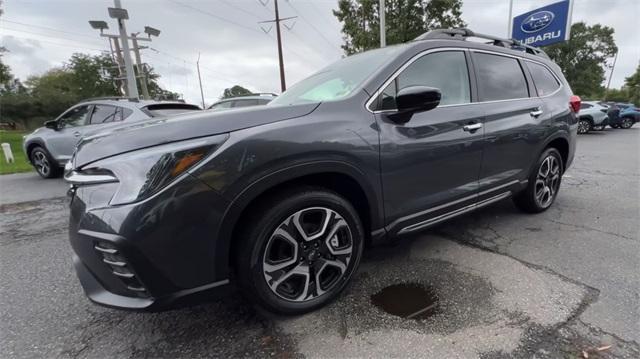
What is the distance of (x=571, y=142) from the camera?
3941 mm

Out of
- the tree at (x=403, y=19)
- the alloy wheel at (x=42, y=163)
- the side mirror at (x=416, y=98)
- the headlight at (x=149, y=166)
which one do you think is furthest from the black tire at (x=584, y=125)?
the alloy wheel at (x=42, y=163)

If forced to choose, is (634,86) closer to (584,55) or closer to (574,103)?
(584,55)

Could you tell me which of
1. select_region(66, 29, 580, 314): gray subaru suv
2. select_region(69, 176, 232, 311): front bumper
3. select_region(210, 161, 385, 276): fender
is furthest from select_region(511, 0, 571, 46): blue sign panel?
select_region(69, 176, 232, 311): front bumper

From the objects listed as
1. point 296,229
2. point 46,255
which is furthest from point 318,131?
point 46,255

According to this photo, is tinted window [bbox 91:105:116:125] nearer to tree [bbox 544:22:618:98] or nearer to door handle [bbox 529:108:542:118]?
door handle [bbox 529:108:542:118]

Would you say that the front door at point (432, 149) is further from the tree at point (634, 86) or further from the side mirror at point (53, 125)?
the tree at point (634, 86)

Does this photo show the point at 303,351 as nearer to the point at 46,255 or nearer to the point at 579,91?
the point at 46,255

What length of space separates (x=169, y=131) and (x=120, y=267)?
70 centimetres

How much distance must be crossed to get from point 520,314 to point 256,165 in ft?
6.03

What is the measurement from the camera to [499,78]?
3166mm

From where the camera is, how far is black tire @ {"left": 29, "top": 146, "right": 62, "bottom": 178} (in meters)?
7.14

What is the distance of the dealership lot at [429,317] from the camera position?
1.86 m

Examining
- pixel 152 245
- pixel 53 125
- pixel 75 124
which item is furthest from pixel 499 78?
pixel 53 125

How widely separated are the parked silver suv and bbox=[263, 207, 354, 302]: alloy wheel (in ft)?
16.9
